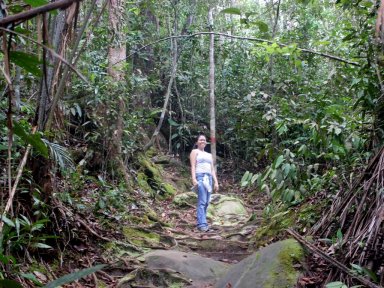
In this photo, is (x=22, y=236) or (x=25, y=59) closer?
(x=25, y=59)

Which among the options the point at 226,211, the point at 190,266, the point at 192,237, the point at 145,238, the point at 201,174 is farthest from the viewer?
the point at 226,211

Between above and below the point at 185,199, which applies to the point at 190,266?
above

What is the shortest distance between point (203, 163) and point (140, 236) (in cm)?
188

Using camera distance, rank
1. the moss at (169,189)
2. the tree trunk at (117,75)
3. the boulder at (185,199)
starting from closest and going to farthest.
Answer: the tree trunk at (117,75) → the boulder at (185,199) → the moss at (169,189)

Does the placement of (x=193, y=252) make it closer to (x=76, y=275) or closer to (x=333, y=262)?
(x=333, y=262)

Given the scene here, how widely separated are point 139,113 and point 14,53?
27.3 feet

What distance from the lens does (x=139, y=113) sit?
370 inches

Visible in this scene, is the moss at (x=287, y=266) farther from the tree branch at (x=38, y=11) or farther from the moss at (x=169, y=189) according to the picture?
the moss at (x=169, y=189)

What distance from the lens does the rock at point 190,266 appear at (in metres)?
4.98

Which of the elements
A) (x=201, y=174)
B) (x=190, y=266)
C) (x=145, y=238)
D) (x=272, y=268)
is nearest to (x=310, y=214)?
(x=272, y=268)

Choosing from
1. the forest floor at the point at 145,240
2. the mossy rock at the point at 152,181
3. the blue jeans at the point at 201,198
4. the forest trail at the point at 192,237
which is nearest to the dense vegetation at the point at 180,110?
the mossy rock at the point at 152,181

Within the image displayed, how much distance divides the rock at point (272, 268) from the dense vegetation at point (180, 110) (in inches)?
14.5

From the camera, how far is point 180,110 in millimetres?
14312

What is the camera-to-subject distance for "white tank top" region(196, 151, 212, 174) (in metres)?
7.66
